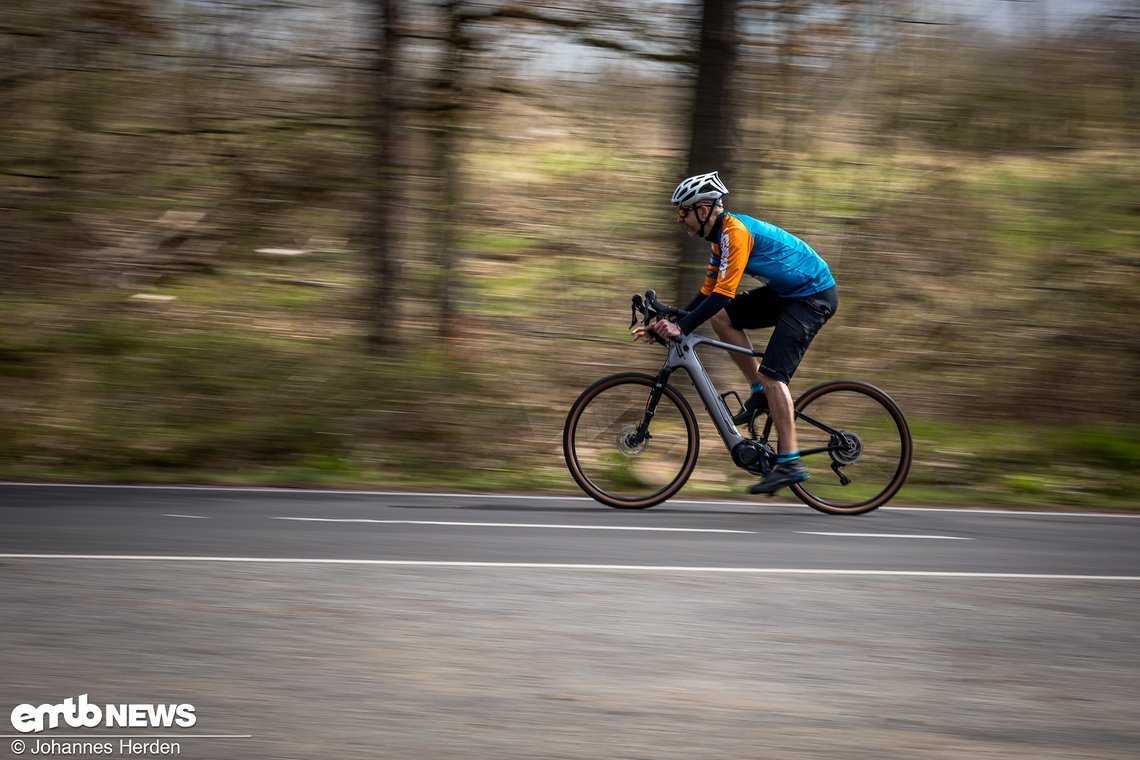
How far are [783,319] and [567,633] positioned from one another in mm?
3696

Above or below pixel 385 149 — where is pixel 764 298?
below

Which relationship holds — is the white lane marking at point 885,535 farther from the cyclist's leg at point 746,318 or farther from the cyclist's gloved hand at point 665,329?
the cyclist's gloved hand at point 665,329

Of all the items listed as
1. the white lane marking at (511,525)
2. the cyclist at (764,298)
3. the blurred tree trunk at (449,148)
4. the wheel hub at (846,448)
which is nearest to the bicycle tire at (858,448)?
the wheel hub at (846,448)

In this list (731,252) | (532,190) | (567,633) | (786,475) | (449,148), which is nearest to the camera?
(567,633)

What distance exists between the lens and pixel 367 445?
10.8 m

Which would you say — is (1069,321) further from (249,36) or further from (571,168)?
(249,36)

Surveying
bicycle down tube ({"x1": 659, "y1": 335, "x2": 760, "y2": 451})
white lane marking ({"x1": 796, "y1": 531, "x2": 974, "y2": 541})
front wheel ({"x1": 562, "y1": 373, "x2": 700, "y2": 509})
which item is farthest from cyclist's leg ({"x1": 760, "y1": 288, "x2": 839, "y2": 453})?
white lane marking ({"x1": 796, "y1": 531, "x2": 974, "y2": 541})

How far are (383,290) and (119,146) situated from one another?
120 inches

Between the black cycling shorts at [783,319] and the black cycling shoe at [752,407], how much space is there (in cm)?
20

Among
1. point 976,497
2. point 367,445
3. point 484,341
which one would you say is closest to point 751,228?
point 976,497

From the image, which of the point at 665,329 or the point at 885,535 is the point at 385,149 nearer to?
→ the point at 665,329

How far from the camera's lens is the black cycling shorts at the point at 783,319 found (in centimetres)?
813

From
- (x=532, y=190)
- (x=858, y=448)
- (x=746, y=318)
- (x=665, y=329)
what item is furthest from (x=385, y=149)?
(x=858, y=448)

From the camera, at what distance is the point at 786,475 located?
8.24 meters
